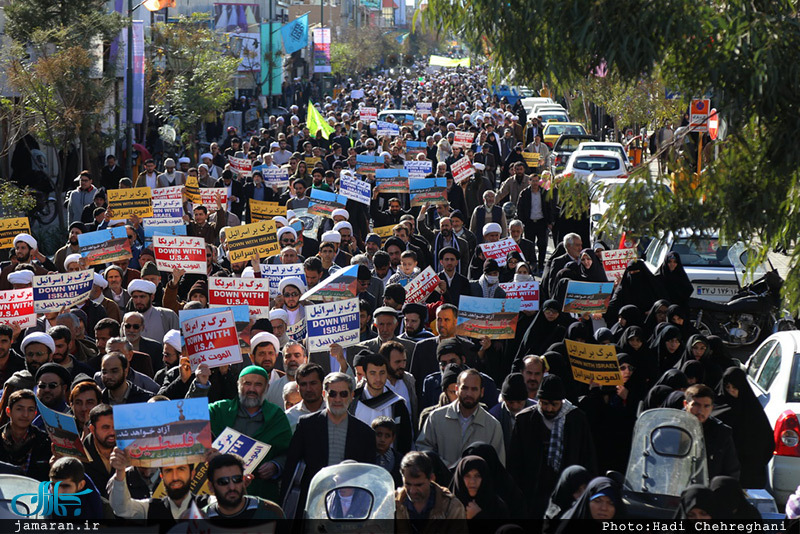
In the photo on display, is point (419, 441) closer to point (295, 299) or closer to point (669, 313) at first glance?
point (295, 299)

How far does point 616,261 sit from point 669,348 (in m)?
3.50

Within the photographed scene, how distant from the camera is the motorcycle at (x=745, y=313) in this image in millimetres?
13586

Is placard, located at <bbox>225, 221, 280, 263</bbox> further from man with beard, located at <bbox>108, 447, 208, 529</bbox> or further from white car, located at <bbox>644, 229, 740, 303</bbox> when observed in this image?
man with beard, located at <bbox>108, 447, 208, 529</bbox>

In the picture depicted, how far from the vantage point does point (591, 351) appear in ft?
30.1

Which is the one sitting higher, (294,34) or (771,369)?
(771,369)

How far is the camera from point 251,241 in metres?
13.1

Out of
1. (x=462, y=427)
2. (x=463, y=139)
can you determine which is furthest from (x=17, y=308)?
(x=463, y=139)

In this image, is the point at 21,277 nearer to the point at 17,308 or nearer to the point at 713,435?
the point at 17,308

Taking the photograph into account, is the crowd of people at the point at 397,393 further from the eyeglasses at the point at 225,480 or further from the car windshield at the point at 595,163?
the car windshield at the point at 595,163

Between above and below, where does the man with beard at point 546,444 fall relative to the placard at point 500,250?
above

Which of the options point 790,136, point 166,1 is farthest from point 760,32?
point 166,1

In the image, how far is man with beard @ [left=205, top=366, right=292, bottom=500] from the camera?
7477 millimetres

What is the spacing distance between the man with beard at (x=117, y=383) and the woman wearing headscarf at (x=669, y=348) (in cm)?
441

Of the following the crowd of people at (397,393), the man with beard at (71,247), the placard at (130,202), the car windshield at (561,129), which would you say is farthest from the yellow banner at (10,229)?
the car windshield at (561,129)
